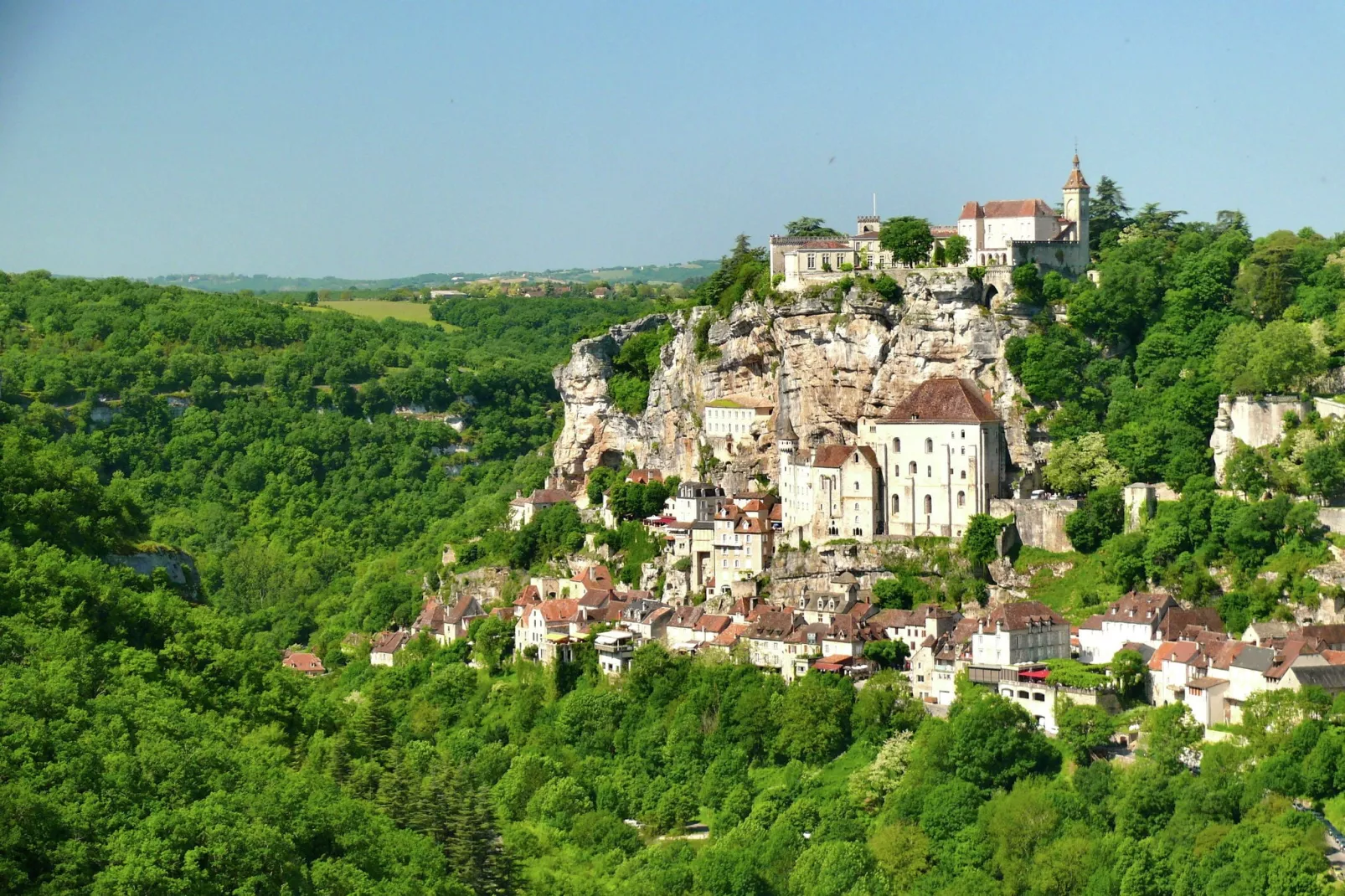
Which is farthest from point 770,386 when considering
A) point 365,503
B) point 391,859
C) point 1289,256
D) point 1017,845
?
point 365,503

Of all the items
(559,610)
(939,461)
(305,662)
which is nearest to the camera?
(939,461)

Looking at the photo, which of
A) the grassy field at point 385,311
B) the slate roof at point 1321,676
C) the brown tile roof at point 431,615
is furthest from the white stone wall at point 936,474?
the grassy field at point 385,311

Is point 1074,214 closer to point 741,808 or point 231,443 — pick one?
point 741,808

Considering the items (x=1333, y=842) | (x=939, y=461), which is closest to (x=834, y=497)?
(x=939, y=461)

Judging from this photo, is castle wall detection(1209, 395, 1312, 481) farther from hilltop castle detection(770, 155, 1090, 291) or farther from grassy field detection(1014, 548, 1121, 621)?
hilltop castle detection(770, 155, 1090, 291)

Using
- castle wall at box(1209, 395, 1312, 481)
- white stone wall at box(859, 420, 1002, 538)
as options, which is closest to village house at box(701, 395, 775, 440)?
white stone wall at box(859, 420, 1002, 538)

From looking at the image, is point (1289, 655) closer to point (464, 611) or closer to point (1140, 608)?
point (1140, 608)

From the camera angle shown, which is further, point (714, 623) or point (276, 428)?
point (276, 428)

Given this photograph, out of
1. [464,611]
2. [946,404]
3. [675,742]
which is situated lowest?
[675,742]
